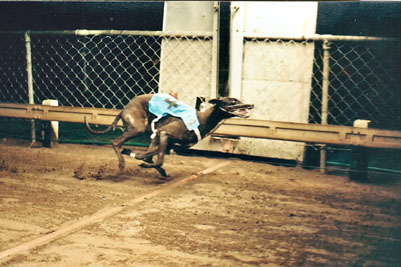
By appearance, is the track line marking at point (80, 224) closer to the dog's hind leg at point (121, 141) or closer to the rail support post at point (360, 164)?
the dog's hind leg at point (121, 141)

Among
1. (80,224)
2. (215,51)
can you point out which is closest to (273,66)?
(215,51)

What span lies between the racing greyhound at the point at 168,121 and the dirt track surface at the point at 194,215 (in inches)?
12.4

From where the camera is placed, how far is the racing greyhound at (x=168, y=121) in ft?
13.1

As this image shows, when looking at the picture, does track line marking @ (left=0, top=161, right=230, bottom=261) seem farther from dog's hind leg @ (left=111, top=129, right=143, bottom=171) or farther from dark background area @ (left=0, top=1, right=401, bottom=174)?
dark background area @ (left=0, top=1, right=401, bottom=174)

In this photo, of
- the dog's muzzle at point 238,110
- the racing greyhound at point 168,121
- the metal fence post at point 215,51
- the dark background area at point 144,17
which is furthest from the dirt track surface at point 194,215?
the dark background area at point 144,17

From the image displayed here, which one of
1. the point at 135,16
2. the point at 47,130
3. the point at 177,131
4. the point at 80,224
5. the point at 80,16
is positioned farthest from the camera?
the point at 80,16

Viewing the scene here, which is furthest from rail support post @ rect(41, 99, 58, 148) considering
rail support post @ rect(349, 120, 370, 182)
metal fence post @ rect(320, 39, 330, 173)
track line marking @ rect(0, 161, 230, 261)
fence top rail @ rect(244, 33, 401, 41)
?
rail support post @ rect(349, 120, 370, 182)

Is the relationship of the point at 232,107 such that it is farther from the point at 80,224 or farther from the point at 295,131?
the point at 80,224

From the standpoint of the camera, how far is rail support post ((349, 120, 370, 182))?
449 centimetres

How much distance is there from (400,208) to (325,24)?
312cm

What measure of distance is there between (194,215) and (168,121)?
1.04m

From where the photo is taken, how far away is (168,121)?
13.5 feet

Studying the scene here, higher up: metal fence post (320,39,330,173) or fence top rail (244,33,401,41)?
fence top rail (244,33,401,41)

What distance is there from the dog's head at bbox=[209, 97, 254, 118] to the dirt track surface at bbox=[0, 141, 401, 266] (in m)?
0.61
